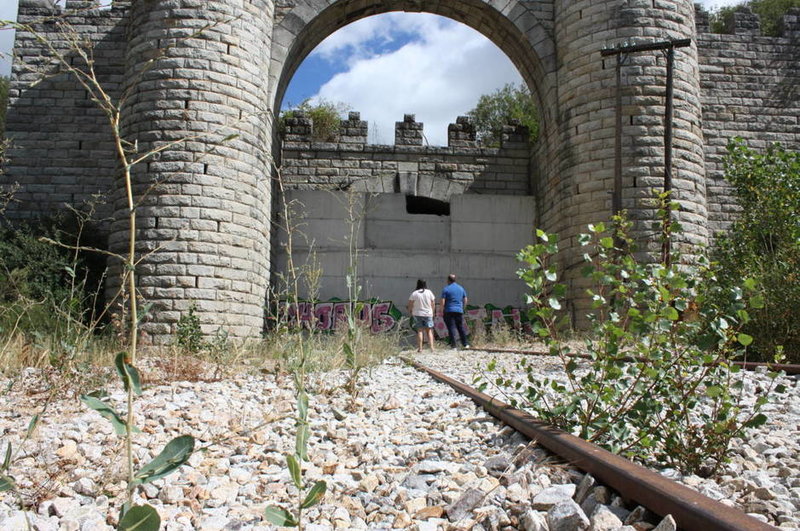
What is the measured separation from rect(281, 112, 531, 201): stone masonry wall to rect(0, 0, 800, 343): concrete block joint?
0.04m

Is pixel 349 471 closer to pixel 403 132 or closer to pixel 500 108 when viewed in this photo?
pixel 403 132

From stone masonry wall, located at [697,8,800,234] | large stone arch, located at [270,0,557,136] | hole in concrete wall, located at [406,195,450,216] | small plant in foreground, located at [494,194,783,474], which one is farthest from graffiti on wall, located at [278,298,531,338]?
small plant in foreground, located at [494,194,783,474]

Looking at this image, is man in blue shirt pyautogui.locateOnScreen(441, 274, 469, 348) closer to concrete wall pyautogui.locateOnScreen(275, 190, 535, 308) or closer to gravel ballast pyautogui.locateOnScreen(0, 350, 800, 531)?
concrete wall pyautogui.locateOnScreen(275, 190, 535, 308)

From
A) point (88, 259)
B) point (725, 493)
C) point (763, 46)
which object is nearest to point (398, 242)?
point (88, 259)

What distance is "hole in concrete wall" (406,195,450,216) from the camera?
14.5 metres

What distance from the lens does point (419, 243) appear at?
14.0m

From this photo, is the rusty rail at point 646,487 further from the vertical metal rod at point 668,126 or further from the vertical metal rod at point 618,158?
the vertical metal rod at point 668,126

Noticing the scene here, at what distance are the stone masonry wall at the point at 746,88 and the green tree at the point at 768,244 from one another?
1.08 meters

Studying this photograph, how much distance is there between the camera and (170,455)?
47.4 inches

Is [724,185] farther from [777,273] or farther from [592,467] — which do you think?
[592,467]

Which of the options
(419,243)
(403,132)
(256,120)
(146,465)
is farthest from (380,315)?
(146,465)

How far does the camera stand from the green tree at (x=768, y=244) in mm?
6816

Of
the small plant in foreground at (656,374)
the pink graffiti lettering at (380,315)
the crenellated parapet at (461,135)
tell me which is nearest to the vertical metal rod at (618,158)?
the crenellated parapet at (461,135)

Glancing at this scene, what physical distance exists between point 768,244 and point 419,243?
6.72 m
